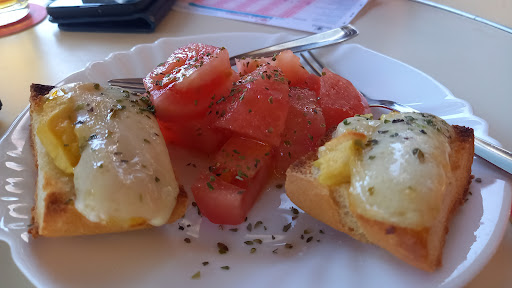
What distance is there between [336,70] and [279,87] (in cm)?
64

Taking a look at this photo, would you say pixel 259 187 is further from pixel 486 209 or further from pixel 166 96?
pixel 486 209

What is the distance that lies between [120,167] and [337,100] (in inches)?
35.9

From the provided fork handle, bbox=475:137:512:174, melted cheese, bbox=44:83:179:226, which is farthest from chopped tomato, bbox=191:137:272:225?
fork handle, bbox=475:137:512:174

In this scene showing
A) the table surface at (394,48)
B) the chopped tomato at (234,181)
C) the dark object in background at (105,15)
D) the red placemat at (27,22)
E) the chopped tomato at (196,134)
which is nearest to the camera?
the chopped tomato at (234,181)

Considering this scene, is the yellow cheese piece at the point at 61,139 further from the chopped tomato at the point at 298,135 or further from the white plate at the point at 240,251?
the chopped tomato at the point at 298,135

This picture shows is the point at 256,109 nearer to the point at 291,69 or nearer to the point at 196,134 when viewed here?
the point at 196,134

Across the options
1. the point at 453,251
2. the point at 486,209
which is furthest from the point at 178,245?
the point at 486,209

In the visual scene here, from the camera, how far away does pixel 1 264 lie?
121cm

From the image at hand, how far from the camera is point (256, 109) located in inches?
56.2

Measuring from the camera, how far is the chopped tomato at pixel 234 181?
1304 millimetres

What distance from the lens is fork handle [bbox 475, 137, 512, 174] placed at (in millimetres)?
1306

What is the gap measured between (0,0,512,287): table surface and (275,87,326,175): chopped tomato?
2.76 ft

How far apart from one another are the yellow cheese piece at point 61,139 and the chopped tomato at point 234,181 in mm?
395

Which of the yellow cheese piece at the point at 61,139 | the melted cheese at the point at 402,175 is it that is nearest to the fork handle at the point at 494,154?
the melted cheese at the point at 402,175
